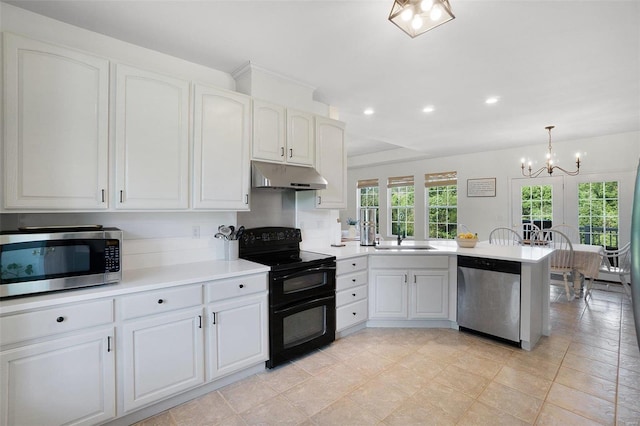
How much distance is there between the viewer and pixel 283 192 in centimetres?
331

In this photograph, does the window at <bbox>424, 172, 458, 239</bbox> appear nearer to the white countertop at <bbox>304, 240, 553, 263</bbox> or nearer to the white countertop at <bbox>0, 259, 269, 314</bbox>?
the white countertop at <bbox>304, 240, 553, 263</bbox>

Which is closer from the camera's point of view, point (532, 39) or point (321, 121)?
point (532, 39)

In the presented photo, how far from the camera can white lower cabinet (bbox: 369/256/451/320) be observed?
3.31m

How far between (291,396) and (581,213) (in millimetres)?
5960

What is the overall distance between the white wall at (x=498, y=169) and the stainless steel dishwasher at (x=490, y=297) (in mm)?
3799

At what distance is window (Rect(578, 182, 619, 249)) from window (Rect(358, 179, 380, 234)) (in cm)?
419

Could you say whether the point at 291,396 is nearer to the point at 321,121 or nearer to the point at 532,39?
the point at 321,121

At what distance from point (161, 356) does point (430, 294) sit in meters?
2.57

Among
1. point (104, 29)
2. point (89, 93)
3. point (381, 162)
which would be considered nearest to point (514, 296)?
point (89, 93)

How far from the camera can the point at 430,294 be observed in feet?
10.9

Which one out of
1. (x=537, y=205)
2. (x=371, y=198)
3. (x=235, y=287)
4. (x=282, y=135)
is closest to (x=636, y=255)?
(x=235, y=287)

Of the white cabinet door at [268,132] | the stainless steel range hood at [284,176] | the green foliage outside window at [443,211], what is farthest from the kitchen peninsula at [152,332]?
the green foliage outside window at [443,211]

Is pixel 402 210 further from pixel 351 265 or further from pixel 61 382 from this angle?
pixel 61 382

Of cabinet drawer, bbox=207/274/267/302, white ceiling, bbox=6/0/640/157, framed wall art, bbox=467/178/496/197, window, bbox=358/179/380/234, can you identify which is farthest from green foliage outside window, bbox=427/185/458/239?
cabinet drawer, bbox=207/274/267/302
